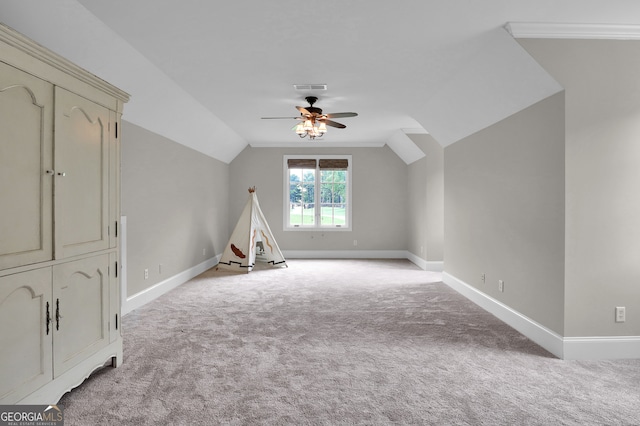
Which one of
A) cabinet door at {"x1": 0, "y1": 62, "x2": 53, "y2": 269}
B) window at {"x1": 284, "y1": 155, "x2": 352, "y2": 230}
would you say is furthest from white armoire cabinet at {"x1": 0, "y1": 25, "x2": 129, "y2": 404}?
window at {"x1": 284, "y1": 155, "x2": 352, "y2": 230}

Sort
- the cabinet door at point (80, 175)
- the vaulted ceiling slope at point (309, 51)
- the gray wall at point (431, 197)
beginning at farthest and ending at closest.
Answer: the gray wall at point (431, 197)
the vaulted ceiling slope at point (309, 51)
the cabinet door at point (80, 175)

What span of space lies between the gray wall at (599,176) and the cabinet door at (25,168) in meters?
3.24

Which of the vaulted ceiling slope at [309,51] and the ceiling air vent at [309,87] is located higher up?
the ceiling air vent at [309,87]

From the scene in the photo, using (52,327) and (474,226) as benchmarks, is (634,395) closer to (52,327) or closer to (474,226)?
(474,226)

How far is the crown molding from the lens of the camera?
2.78 metres

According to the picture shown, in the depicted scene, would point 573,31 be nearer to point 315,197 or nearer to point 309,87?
point 309,87

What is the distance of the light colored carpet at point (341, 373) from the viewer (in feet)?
7.07

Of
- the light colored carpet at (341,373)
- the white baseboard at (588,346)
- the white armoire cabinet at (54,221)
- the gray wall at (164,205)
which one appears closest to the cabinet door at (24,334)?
the white armoire cabinet at (54,221)

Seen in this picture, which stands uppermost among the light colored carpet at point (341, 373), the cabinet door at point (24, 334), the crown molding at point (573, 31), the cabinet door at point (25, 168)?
the crown molding at point (573, 31)

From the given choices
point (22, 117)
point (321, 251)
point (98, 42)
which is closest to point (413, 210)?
point (321, 251)

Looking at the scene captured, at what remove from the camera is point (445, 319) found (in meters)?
3.95

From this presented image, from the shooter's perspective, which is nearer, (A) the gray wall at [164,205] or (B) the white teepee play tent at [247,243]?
(A) the gray wall at [164,205]

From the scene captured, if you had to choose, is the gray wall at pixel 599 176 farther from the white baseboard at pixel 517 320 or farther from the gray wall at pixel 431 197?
the gray wall at pixel 431 197

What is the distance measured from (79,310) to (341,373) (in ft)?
5.76
